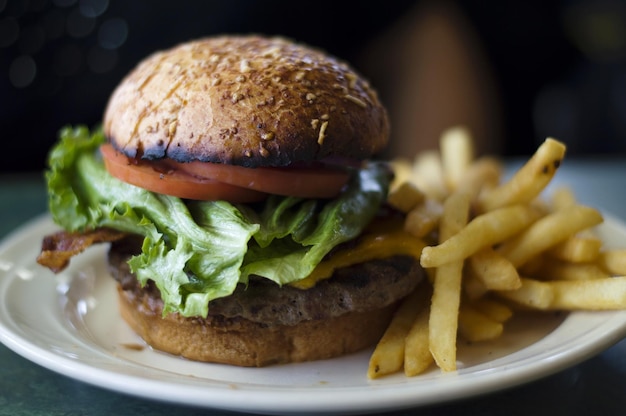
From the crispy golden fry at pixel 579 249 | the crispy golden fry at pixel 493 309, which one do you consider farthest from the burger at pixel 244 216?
the crispy golden fry at pixel 579 249

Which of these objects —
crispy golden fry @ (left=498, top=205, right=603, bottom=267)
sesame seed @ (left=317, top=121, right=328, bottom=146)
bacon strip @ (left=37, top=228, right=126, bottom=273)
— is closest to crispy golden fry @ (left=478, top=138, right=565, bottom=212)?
crispy golden fry @ (left=498, top=205, right=603, bottom=267)

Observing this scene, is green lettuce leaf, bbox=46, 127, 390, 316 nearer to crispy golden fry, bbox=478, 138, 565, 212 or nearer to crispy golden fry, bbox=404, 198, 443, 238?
crispy golden fry, bbox=404, 198, 443, 238

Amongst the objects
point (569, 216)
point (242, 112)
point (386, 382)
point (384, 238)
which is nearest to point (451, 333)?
point (386, 382)

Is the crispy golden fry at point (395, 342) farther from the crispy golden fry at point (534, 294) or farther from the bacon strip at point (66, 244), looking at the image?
the bacon strip at point (66, 244)

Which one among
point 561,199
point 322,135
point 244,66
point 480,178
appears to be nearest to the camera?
point 322,135

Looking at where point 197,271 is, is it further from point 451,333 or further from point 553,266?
point 553,266

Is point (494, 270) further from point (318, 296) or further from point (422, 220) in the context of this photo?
point (318, 296)

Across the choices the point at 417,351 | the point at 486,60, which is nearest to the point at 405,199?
the point at 417,351
